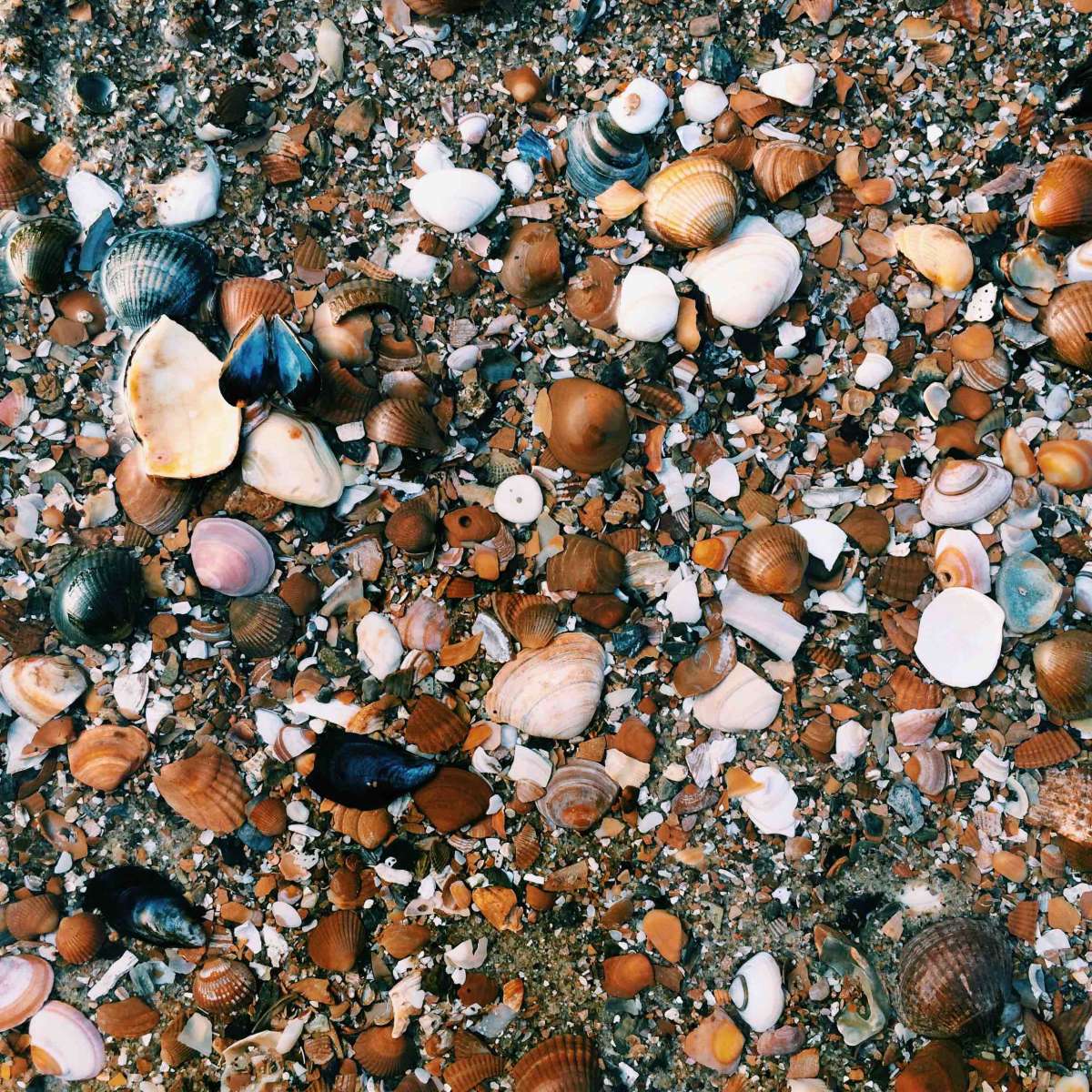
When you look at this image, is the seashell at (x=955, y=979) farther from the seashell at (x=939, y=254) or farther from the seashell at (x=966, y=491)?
the seashell at (x=939, y=254)

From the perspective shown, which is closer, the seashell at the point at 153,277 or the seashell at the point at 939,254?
the seashell at the point at 153,277

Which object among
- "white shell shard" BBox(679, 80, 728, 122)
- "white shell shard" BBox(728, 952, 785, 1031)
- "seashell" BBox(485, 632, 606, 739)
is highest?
"white shell shard" BBox(679, 80, 728, 122)

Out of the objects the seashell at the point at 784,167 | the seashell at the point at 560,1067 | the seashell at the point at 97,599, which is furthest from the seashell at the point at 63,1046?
the seashell at the point at 784,167

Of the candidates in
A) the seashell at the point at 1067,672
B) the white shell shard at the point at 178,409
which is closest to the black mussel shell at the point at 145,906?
the white shell shard at the point at 178,409

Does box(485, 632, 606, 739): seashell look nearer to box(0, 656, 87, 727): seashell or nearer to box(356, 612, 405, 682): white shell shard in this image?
box(356, 612, 405, 682): white shell shard

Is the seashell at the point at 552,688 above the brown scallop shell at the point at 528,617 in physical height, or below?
below

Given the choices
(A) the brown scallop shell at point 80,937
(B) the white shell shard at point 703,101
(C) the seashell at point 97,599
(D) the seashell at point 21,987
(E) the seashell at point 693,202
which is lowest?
(D) the seashell at point 21,987

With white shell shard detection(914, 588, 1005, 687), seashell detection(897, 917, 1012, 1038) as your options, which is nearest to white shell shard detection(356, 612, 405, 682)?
white shell shard detection(914, 588, 1005, 687)
